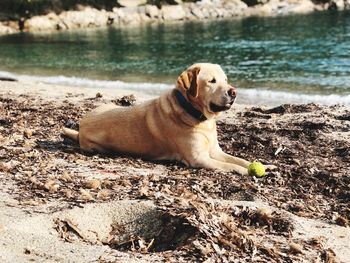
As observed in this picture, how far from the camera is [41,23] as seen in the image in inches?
2140

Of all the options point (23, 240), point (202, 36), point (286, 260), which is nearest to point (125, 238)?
point (23, 240)

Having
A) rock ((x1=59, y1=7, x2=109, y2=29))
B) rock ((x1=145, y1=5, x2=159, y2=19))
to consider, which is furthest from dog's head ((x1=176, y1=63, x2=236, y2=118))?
rock ((x1=145, y1=5, x2=159, y2=19))

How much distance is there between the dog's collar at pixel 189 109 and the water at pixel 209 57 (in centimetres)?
750

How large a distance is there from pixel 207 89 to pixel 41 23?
50.6 metres

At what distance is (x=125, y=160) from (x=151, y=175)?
1.14 meters

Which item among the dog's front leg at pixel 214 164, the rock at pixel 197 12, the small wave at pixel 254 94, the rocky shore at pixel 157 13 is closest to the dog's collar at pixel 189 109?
the dog's front leg at pixel 214 164

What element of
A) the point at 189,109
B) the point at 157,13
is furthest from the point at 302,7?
the point at 189,109

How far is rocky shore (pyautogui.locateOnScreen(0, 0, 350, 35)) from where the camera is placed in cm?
5447

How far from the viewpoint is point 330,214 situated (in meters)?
5.23

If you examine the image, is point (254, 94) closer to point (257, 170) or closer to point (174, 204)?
point (257, 170)

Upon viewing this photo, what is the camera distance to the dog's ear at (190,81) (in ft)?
22.6

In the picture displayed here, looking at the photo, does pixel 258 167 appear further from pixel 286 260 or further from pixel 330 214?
pixel 286 260

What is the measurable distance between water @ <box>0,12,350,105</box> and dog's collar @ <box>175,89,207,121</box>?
750 centimetres

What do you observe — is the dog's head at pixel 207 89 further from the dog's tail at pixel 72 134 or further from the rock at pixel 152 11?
the rock at pixel 152 11
